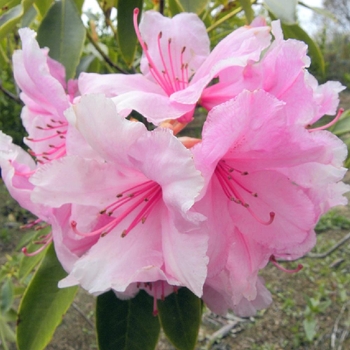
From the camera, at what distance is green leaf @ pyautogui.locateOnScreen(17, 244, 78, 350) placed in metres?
0.68

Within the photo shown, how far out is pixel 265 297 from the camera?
68 centimetres

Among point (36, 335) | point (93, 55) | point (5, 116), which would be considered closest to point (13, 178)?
point (36, 335)

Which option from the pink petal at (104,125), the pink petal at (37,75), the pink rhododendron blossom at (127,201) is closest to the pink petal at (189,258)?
the pink rhododendron blossom at (127,201)

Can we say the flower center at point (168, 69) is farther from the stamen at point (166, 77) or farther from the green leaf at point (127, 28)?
the green leaf at point (127, 28)

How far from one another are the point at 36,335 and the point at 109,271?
0.91 ft

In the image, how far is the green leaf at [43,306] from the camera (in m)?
0.68

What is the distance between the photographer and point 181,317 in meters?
0.70

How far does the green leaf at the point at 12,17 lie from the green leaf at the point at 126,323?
1.37 ft

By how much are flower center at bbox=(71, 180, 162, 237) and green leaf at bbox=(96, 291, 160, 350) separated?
0.69 ft

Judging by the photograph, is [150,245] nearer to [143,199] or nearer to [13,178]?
[143,199]

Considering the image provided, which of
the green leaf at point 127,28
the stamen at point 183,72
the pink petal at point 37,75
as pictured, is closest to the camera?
the pink petal at point 37,75

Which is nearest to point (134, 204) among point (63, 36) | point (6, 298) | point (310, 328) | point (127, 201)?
point (127, 201)

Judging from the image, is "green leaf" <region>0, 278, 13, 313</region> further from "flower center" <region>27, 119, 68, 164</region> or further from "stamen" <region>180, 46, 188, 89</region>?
"stamen" <region>180, 46, 188, 89</region>

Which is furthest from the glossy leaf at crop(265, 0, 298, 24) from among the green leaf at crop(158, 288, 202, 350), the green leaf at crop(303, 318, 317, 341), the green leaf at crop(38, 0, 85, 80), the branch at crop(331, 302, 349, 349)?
the branch at crop(331, 302, 349, 349)
